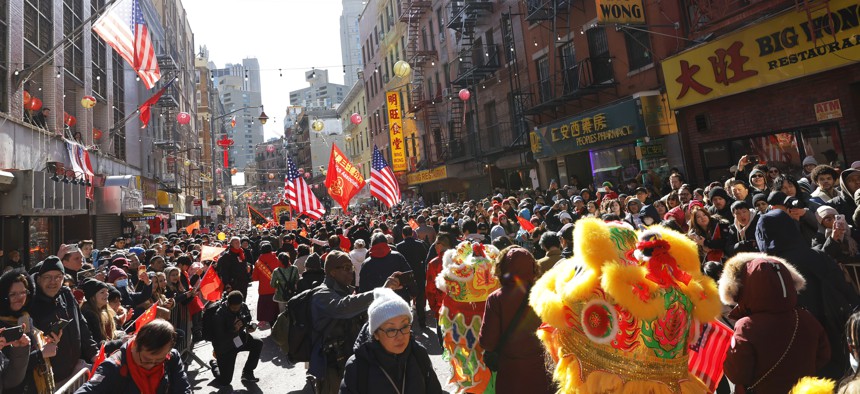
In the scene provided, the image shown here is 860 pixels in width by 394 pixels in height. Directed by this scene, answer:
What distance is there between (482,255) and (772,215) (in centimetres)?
273

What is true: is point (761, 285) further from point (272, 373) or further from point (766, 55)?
point (766, 55)

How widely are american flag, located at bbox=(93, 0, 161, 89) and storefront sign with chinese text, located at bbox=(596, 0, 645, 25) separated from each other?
12334 millimetres

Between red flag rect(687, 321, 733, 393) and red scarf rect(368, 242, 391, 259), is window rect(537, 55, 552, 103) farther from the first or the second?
red flag rect(687, 321, 733, 393)

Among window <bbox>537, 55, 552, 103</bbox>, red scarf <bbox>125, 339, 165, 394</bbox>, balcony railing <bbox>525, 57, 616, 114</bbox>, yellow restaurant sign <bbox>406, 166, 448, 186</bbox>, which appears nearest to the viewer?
red scarf <bbox>125, 339, 165, 394</bbox>

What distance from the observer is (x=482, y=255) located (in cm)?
512

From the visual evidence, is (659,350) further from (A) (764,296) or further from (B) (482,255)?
(B) (482,255)

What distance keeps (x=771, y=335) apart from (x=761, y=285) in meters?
0.30

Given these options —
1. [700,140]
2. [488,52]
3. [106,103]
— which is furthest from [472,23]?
[106,103]

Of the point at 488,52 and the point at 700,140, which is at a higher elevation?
the point at 488,52

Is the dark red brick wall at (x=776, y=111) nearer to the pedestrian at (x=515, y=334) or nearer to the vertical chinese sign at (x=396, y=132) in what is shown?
the pedestrian at (x=515, y=334)

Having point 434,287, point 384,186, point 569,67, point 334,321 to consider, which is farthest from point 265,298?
point 569,67

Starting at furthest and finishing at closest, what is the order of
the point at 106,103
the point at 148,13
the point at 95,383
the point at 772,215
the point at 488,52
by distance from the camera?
the point at 148,13 < the point at 488,52 < the point at 106,103 < the point at 772,215 < the point at 95,383

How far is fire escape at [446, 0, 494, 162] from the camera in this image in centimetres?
2333

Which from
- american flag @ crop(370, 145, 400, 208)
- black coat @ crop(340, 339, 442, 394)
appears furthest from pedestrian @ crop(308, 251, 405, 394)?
american flag @ crop(370, 145, 400, 208)
